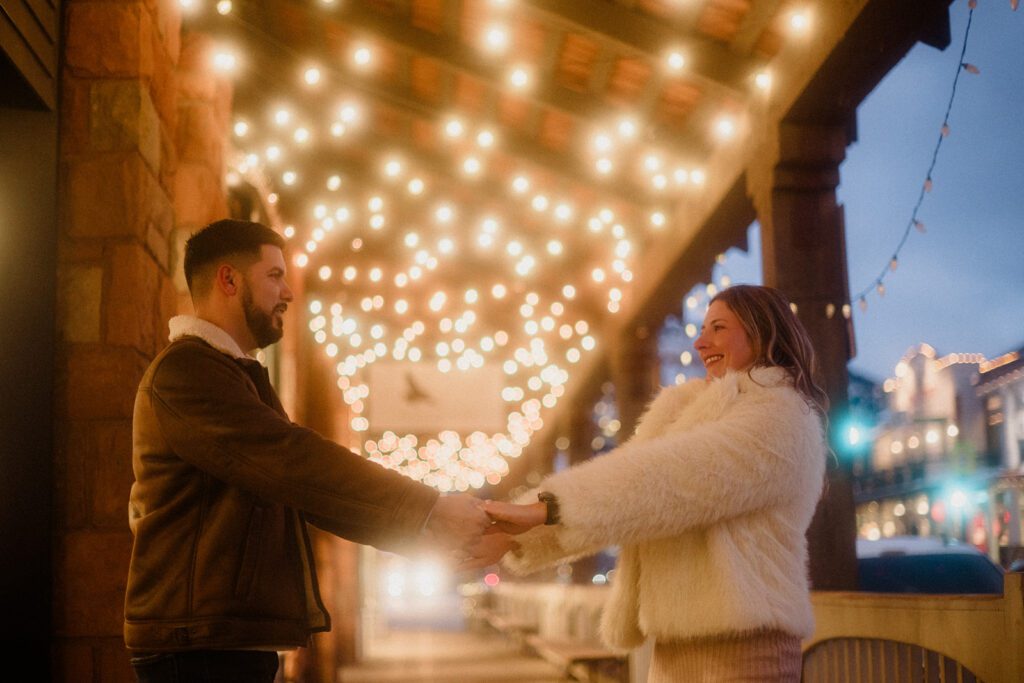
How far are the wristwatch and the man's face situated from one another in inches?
31.1

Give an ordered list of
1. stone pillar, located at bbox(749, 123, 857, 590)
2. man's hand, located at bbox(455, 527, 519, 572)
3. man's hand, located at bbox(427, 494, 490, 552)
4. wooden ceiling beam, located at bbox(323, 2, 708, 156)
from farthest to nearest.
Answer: wooden ceiling beam, located at bbox(323, 2, 708, 156) → stone pillar, located at bbox(749, 123, 857, 590) → man's hand, located at bbox(455, 527, 519, 572) → man's hand, located at bbox(427, 494, 490, 552)

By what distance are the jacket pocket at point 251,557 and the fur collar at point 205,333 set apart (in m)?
0.41

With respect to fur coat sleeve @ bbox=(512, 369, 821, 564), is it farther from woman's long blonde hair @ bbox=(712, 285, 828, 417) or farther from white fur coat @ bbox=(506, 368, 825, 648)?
woman's long blonde hair @ bbox=(712, 285, 828, 417)

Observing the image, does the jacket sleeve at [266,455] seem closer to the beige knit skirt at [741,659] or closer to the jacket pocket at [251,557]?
the jacket pocket at [251,557]

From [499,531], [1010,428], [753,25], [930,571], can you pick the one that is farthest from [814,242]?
[1010,428]

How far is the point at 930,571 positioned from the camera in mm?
9695

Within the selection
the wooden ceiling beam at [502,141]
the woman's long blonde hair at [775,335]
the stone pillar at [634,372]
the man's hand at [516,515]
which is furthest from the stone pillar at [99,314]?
the stone pillar at [634,372]

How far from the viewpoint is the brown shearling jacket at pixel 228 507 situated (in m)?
2.33

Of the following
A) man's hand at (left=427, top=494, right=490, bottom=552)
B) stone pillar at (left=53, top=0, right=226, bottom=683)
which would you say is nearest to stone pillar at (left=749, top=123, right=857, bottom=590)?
man's hand at (left=427, top=494, right=490, bottom=552)

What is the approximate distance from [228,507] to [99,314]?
1.22m

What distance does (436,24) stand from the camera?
746cm

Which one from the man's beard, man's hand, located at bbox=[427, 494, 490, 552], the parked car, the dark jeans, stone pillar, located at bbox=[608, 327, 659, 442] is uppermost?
stone pillar, located at bbox=[608, 327, 659, 442]

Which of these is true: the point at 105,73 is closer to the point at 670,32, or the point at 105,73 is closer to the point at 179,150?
the point at 179,150

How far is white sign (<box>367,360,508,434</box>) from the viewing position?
30.5ft
